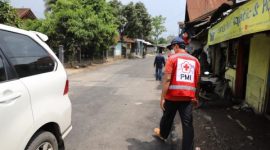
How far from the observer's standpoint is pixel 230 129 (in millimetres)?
6215

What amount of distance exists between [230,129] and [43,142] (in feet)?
13.4

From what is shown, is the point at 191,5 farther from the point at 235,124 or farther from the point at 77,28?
the point at 235,124

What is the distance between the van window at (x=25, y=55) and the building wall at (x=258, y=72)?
505 centimetres

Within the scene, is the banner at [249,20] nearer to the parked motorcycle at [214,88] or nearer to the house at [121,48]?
the parked motorcycle at [214,88]

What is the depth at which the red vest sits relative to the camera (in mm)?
4453

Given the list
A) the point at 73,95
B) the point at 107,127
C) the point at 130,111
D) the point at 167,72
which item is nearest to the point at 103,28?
the point at 73,95

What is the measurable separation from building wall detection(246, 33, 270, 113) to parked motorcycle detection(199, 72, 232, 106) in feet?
3.22

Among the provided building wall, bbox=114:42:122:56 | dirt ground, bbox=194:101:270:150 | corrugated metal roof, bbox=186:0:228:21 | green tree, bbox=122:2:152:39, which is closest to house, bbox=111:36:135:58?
building wall, bbox=114:42:122:56

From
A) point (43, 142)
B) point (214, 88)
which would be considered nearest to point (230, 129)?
point (214, 88)

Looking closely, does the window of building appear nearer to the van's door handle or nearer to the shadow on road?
the shadow on road

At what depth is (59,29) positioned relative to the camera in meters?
23.0

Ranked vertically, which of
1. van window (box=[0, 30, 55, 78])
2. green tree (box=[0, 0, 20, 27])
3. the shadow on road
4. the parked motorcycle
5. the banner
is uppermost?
green tree (box=[0, 0, 20, 27])

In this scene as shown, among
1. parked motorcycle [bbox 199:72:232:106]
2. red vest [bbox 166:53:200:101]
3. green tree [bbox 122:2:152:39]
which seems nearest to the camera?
red vest [bbox 166:53:200:101]

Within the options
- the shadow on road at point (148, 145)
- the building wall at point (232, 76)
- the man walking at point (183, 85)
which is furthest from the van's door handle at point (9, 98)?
the building wall at point (232, 76)
